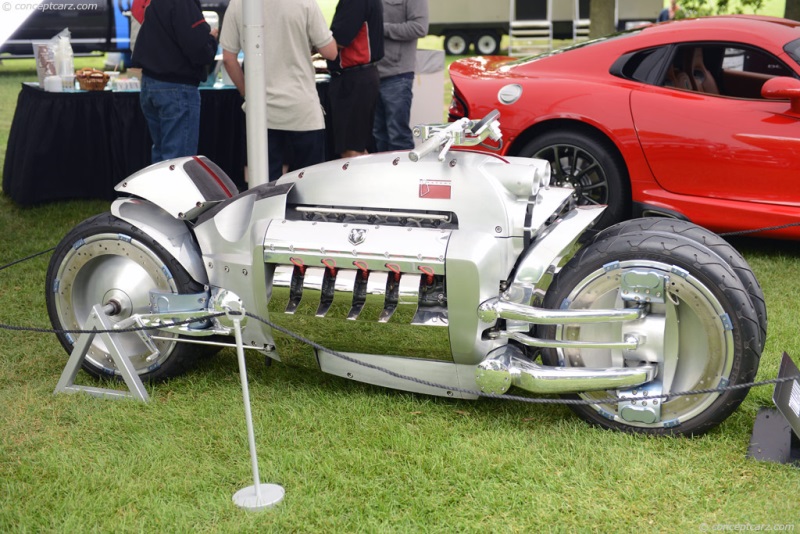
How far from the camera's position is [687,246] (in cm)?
338

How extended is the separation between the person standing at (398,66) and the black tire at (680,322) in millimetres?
3965

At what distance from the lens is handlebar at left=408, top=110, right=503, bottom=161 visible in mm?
3602

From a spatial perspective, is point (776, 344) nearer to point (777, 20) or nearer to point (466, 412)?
point (466, 412)

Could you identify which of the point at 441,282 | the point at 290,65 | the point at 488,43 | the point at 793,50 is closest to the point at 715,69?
the point at 793,50

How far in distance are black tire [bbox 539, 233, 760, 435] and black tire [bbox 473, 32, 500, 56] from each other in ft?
60.7

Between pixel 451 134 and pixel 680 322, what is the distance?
3.70 feet

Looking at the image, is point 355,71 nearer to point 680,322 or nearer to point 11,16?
point 680,322

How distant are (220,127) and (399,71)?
1501 millimetres

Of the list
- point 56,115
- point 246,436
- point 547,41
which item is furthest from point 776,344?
point 547,41

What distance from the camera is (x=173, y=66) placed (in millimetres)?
5949

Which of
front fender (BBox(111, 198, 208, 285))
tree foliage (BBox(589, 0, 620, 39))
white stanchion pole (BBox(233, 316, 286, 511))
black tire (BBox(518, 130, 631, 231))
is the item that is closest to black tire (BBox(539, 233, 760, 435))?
white stanchion pole (BBox(233, 316, 286, 511))

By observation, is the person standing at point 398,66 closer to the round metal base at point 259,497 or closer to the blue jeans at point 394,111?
the blue jeans at point 394,111

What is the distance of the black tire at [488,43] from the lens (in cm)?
2134
